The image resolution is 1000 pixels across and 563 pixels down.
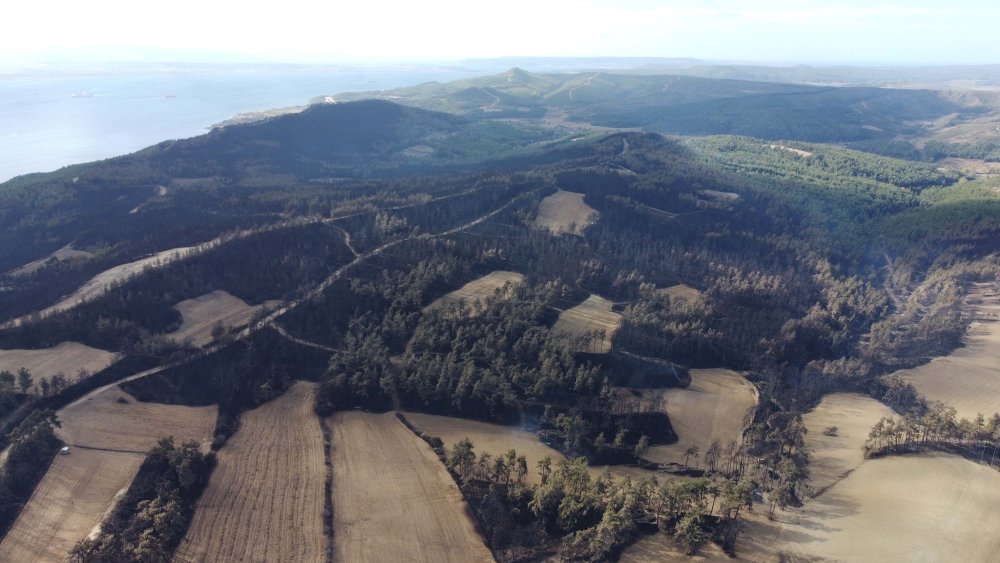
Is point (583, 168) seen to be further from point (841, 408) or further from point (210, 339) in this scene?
point (210, 339)

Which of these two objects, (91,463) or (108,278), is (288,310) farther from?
(91,463)

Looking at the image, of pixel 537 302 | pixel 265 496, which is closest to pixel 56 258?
pixel 265 496

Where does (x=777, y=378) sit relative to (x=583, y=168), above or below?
below

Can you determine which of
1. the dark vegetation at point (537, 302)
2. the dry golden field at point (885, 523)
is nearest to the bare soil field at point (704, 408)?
the dark vegetation at point (537, 302)

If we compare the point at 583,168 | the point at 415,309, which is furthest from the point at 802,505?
the point at 583,168

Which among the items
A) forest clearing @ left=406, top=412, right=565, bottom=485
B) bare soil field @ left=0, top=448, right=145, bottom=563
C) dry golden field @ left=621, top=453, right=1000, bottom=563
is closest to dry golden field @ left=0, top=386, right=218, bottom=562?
bare soil field @ left=0, top=448, right=145, bottom=563
